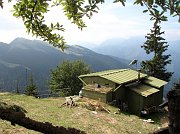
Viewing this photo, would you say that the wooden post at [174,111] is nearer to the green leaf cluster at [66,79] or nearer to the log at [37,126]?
the log at [37,126]

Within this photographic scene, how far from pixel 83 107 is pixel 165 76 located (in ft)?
92.3

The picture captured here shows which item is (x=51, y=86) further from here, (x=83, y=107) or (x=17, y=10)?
(x=17, y=10)

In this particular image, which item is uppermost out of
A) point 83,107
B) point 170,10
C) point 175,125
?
point 170,10

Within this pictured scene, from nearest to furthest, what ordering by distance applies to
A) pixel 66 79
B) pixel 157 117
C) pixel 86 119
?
pixel 86 119
pixel 157 117
pixel 66 79

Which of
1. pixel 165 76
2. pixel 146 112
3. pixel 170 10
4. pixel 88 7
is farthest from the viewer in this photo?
pixel 165 76

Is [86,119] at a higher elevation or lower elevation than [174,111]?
lower

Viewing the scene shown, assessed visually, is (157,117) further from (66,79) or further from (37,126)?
(66,79)

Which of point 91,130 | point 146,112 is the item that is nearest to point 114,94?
point 146,112

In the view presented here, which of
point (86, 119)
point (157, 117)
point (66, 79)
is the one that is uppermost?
point (86, 119)

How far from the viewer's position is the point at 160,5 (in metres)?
2.90

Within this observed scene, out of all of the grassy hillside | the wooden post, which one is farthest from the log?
the grassy hillside

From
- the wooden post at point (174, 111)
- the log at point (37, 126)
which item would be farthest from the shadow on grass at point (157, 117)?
the log at point (37, 126)

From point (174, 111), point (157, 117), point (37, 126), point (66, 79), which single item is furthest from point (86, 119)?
point (66, 79)

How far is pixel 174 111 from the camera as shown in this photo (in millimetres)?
2074
